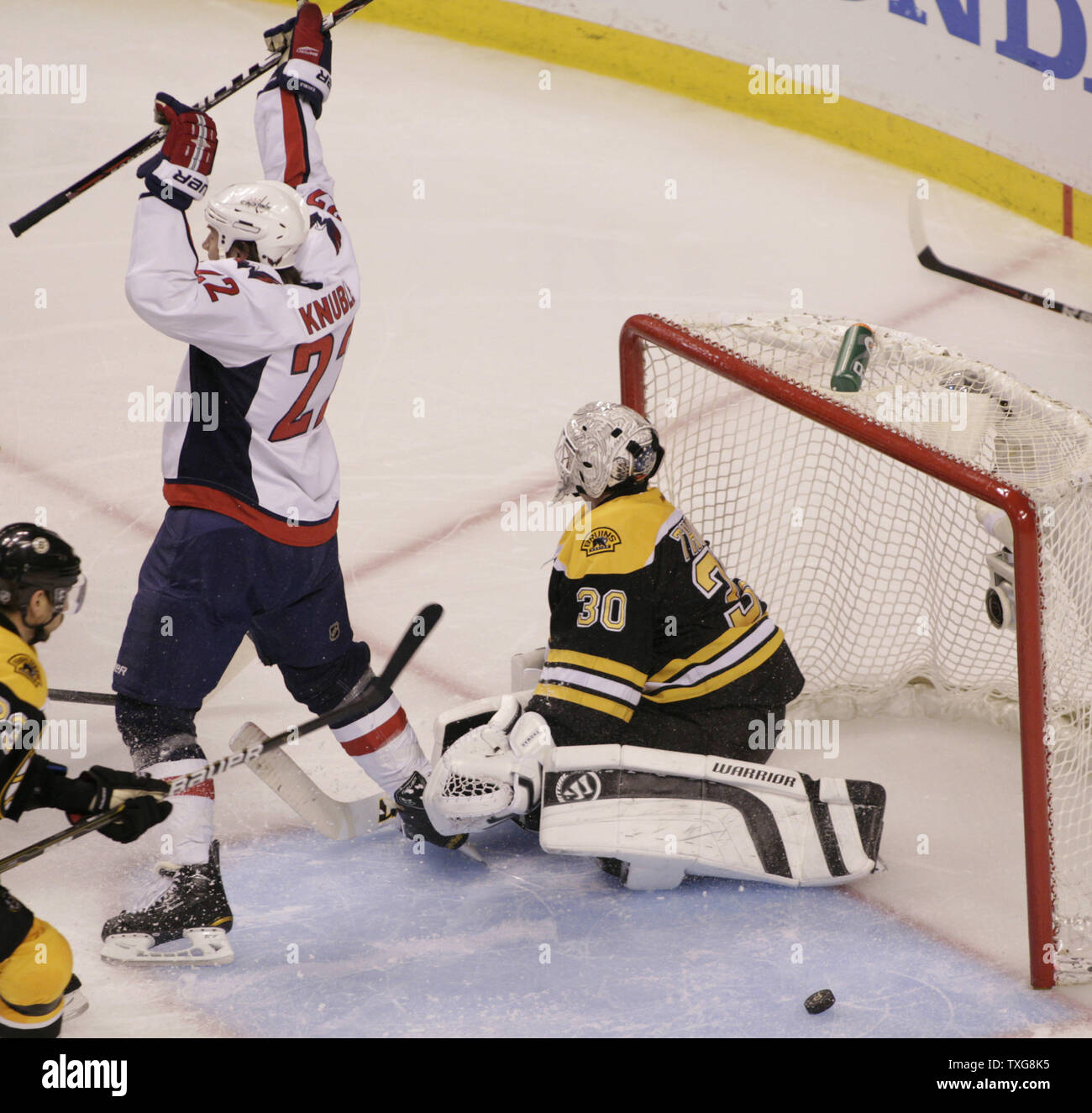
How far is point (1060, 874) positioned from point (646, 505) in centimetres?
89

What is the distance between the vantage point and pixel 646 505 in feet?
9.15

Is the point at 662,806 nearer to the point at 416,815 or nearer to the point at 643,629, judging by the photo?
the point at 643,629

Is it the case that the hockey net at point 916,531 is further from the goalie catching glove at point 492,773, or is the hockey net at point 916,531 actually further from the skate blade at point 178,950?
the skate blade at point 178,950

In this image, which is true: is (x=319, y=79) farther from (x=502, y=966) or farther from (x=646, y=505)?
(x=502, y=966)

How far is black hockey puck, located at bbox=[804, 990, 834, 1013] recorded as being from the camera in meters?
2.46

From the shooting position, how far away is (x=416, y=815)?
9.68 feet

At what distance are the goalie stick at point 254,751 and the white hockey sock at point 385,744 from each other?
0.05 metres

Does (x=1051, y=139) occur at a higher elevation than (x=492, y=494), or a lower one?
higher

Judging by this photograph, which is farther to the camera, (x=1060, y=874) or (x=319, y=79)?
(x=319, y=79)

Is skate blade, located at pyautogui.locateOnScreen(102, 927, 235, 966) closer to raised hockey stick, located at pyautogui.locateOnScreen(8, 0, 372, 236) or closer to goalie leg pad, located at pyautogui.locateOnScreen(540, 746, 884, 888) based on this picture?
goalie leg pad, located at pyautogui.locateOnScreen(540, 746, 884, 888)

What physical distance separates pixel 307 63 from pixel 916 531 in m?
1.54

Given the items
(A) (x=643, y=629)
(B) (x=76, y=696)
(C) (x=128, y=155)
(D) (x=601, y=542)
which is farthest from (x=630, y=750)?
(C) (x=128, y=155)

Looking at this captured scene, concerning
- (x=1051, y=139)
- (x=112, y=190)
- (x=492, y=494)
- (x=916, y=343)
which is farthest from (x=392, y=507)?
(x=1051, y=139)

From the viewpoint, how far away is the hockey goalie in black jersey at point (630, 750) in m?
2.70
